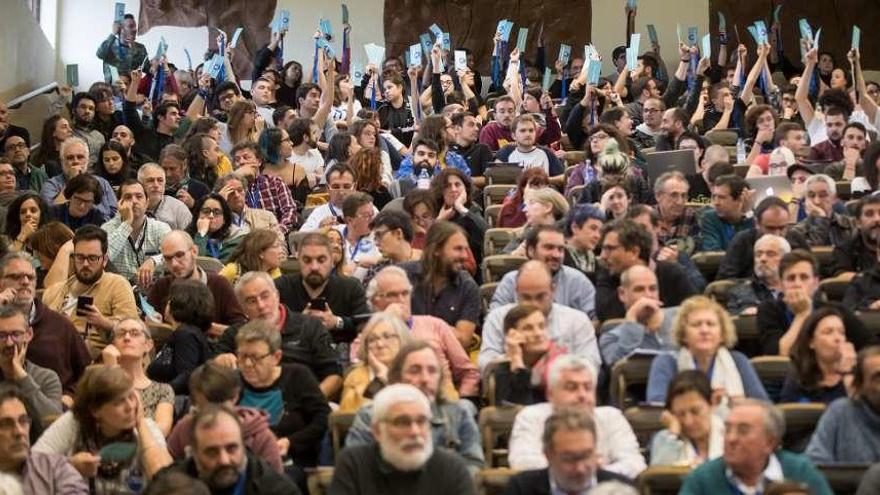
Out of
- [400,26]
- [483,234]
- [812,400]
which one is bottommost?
[812,400]

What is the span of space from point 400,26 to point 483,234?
8262 mm

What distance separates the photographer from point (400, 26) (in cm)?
1741

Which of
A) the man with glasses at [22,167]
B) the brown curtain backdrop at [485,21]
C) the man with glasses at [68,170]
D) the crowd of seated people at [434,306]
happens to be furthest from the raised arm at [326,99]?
the brown curtain backdrop at [485,21]

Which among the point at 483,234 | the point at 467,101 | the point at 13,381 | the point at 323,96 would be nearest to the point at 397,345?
the point at 13,381

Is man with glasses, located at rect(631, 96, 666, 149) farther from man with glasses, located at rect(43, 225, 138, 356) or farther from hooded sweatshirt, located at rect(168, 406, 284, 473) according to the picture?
hooded sweatshirt, located at rect(168, 406, 284, 473)

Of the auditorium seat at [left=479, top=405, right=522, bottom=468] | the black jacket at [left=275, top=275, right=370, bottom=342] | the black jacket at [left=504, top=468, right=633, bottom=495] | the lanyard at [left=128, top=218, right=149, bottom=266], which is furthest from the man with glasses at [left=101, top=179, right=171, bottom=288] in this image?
the black jacket at [left=504, top=468, right=633, bottom=495]

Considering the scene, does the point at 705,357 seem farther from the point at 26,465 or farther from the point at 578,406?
the point at 26,465

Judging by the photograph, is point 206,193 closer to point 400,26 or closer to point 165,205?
point 165,205

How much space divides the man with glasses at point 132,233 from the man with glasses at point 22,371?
196 centimetres

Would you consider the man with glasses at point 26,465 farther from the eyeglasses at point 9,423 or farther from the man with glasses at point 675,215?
the man with glasses at point 675,215

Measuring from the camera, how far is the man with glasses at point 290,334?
22.8 feet

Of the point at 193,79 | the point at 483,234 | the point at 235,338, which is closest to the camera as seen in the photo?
the point at 235,338

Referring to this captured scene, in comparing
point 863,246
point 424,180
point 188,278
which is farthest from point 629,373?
point 424,180

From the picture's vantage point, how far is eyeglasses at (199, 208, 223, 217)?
913 centimetres
